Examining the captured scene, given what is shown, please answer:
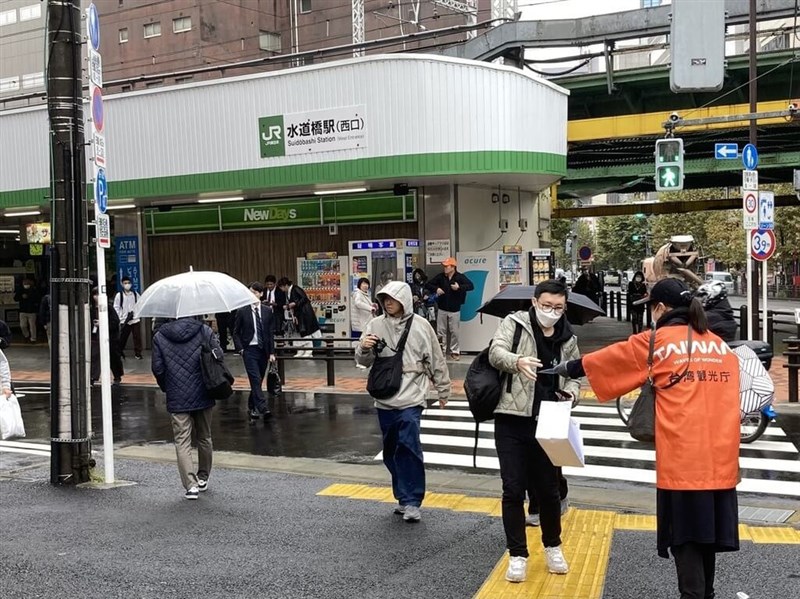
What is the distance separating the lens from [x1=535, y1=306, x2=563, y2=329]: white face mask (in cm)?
507

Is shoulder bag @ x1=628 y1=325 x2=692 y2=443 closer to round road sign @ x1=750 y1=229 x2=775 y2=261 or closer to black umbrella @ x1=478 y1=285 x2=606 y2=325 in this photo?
black umbrella @ x1=478 y1=285 x2=606 y2=325

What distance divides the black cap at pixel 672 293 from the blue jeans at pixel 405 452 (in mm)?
2375

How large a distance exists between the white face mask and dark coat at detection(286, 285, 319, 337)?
1173 cm

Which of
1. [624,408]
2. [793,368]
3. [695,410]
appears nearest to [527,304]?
[695,410]

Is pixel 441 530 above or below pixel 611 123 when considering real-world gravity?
below

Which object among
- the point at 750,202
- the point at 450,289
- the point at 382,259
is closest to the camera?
the point at 750,202

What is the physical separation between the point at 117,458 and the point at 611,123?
16.5 metres

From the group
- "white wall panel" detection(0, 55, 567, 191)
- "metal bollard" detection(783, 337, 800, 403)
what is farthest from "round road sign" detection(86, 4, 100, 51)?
"metal bollard" detection(783, 337, 800, 403)

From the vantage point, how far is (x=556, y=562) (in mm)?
5090

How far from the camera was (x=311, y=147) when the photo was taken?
16672 millimetres

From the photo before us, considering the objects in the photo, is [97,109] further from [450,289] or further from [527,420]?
[450,289]

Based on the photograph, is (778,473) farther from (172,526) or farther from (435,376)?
(172,526)

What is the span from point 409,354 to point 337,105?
36.1 ft

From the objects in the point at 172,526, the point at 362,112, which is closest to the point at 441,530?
the point at 172,526
